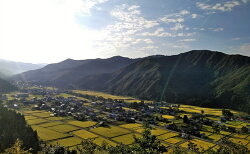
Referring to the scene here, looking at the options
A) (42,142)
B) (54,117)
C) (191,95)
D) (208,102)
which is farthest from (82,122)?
(191,95)

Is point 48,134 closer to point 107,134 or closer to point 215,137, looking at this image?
point 107,134

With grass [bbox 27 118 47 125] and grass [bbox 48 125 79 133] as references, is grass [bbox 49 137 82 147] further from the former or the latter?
grass [bbox 27 118 47 125]

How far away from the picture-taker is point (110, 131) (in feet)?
289

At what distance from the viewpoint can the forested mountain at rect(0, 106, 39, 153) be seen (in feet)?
193

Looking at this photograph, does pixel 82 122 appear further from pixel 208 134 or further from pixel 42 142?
pixel 208 134

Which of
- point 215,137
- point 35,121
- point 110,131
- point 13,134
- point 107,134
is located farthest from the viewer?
point 35,121

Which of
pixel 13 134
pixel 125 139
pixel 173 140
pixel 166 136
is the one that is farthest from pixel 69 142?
pixel 173 140

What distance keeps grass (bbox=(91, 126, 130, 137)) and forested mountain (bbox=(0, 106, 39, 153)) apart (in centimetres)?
2733

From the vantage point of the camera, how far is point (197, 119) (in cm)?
11419

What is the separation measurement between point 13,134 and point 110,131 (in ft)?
126

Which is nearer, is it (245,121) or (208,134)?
(208,134)

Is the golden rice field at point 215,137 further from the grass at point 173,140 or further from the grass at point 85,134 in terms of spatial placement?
the grass at point 85,134

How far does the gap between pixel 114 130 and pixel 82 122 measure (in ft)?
76.0

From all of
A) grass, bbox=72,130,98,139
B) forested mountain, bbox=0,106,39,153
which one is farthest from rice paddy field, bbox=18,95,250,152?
forested mountain, bbox=0,106,39,153
